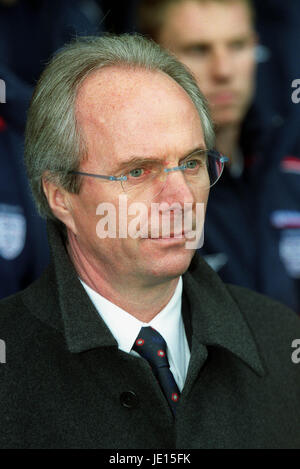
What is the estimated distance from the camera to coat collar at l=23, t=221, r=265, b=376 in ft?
5.26

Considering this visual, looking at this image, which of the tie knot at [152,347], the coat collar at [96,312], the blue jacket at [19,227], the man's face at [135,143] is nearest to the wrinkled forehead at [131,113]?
the man's face at [135,143]

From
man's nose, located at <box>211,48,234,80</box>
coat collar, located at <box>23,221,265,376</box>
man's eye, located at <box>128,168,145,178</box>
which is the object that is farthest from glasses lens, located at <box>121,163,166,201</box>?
man's nose, located at <box>211,48,234,80</box>

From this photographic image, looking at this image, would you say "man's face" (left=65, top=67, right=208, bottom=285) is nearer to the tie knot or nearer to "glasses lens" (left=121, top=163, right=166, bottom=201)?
"glasses lens" (left=121, top=163, right=166, bottom=201)

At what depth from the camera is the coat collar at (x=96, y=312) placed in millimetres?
1604

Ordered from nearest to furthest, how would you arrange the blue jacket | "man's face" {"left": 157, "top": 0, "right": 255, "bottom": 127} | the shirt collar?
the shirt collar, the blue jacket, "man's face" {"left": 157, "top": 0, "right": 255, "bottom": 127}

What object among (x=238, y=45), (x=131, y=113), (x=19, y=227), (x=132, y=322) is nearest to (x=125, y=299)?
(x=132, y=322)

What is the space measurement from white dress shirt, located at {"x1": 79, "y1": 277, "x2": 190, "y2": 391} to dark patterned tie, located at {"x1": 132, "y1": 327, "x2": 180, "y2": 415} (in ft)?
0.05

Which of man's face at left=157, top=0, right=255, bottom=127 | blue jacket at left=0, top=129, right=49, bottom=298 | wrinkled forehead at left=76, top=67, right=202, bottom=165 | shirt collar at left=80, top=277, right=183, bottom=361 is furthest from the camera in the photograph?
man's face at left=157, top=0, right=255, bottom=127

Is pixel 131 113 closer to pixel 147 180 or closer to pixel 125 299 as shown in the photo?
pixel 147 180

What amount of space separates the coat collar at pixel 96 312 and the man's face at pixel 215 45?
3.19 feet

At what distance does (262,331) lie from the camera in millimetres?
1852

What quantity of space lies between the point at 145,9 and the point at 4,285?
121 centimetres

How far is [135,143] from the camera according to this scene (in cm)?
155
